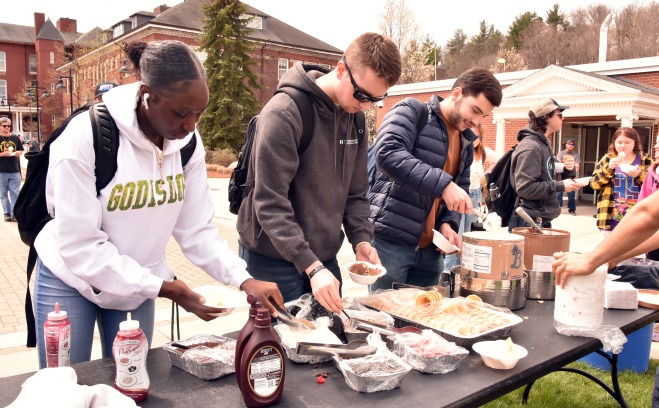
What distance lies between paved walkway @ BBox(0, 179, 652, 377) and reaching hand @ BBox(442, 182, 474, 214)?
8.32 feet

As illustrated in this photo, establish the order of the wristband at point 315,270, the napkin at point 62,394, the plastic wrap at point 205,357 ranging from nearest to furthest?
1. the napkin at point 62,394
2. the plastic wrap at point 205,357
3. the wristband at point 315,270

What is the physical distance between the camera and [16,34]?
5725 centimetres

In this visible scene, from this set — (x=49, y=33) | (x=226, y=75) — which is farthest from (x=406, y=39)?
(x=49, y=33)

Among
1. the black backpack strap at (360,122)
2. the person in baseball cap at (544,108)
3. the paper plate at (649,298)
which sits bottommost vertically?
the paper plate at (649,298)

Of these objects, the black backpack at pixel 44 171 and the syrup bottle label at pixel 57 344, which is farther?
the black backpack at pixel 44 171

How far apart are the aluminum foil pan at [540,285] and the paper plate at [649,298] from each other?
1.34 feet

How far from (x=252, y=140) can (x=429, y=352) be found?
125 centimetres

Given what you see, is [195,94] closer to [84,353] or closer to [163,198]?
[163,198]

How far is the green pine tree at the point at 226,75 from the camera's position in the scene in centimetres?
2914

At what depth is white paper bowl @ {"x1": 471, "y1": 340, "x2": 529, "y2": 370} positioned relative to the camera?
172cm

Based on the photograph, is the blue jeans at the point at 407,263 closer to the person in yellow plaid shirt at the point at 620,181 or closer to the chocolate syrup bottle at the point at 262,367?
the chocolate syrup bottle at the point at 262,367

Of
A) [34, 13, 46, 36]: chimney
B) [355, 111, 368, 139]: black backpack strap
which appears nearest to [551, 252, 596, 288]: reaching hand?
[355, 111, 368, 139]: black backpack strap

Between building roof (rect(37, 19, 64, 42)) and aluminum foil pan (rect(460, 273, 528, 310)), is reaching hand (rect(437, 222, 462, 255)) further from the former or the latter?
building roof (rect(37, 19, 64, 42))

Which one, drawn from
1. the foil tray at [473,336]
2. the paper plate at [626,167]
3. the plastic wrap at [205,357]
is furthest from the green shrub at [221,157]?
the plastic wrap at [205,357]
